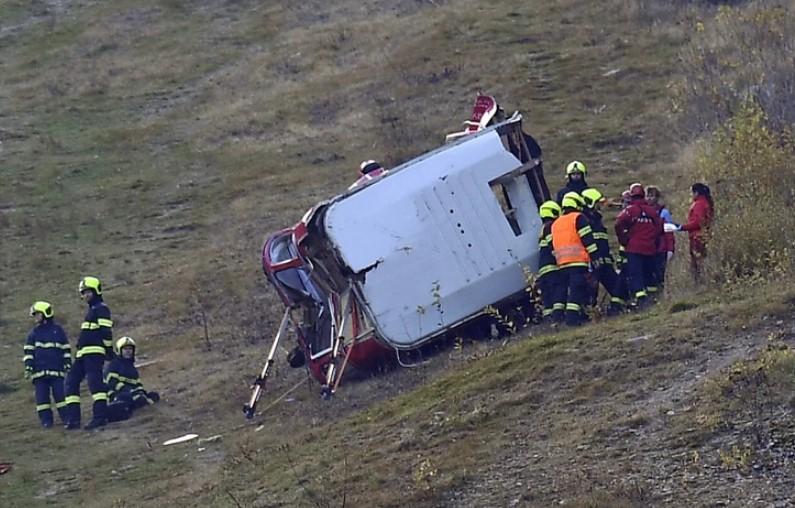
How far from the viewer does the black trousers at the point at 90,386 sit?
16.2m

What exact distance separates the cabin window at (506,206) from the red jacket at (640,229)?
1.17 metres

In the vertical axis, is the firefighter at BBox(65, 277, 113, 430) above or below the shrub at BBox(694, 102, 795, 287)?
below

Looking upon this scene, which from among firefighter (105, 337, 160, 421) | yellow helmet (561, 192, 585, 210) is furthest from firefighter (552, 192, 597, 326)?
firefighter (105, 337, 160, 421)

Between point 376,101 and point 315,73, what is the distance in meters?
3.33

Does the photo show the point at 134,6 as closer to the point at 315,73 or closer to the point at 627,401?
the point at 315,73

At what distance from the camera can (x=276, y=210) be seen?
2431cm

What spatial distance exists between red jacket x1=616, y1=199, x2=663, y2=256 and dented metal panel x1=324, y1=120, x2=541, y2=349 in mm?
997

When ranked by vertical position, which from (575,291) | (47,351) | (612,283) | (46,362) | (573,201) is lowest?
(46,362)

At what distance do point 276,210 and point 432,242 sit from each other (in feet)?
31.8

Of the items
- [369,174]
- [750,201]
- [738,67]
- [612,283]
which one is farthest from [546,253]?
[738,67]

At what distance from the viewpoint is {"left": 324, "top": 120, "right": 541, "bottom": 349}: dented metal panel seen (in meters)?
14.7

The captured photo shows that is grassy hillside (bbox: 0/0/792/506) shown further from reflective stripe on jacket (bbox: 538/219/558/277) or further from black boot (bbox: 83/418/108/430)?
reflective stripe on jacket (bbox: 538/219/558/277)

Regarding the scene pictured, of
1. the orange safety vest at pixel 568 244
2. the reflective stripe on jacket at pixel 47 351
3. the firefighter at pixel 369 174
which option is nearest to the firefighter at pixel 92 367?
the reflective stripe on jacket at pixel 47 351

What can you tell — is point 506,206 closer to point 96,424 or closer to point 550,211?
point 550,211
